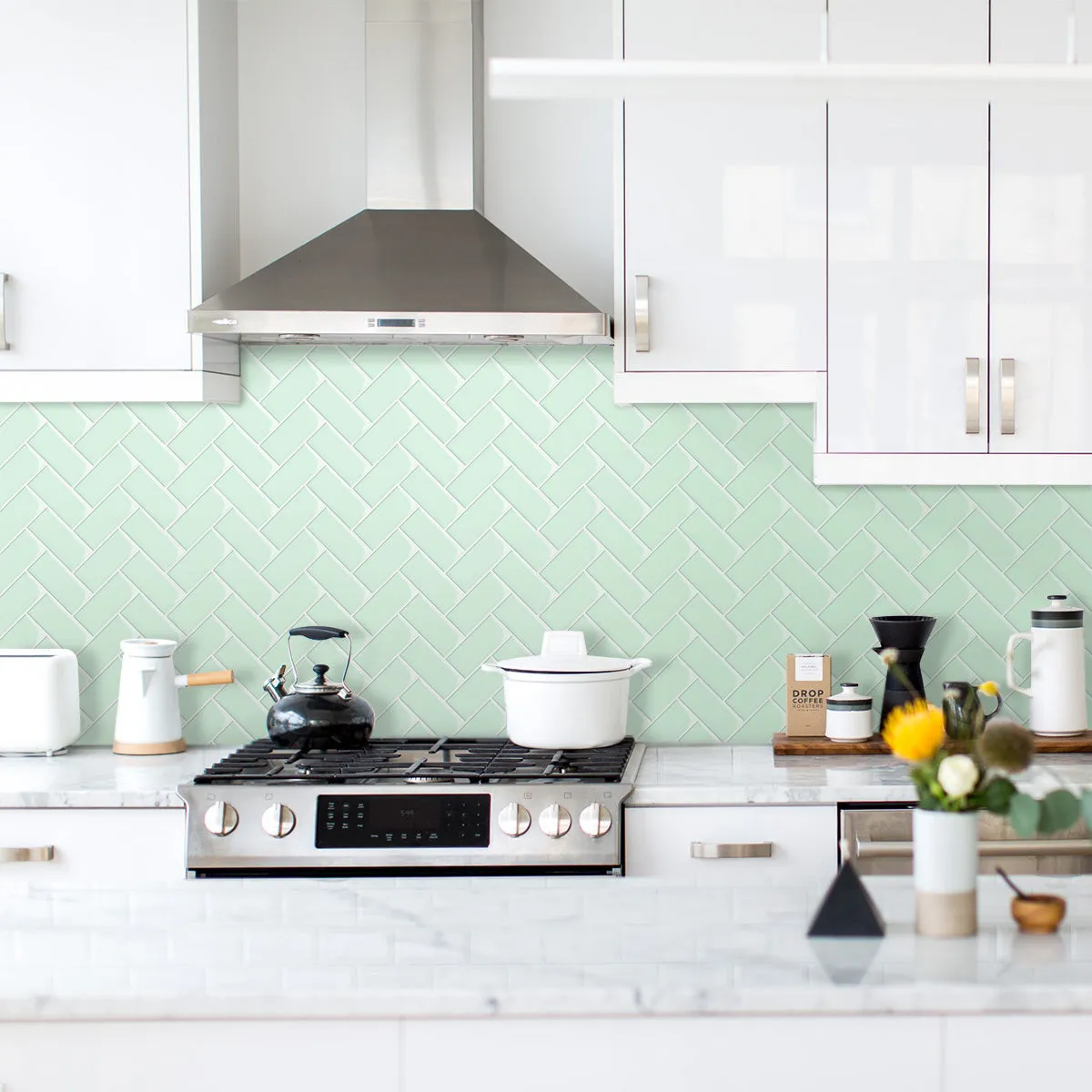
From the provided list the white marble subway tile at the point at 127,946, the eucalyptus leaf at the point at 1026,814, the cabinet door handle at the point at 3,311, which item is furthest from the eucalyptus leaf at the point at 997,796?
the cabinet door handle at the point at 3,311

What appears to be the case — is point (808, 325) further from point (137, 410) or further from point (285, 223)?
point (137, 410)

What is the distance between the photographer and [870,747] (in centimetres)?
308

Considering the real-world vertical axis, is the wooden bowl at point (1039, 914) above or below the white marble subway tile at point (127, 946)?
above

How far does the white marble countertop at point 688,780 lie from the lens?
2.78m

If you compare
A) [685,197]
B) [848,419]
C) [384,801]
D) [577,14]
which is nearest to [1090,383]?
[848,419]

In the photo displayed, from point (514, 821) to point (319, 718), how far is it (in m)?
0.60

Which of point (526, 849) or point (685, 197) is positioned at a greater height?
point (685, 197)

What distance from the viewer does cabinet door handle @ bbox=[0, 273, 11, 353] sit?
3.03 m

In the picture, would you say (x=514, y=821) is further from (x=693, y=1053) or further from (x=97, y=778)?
(x=693, y=1053)

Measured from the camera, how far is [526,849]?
107 inches

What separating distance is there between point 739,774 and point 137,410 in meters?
1.77

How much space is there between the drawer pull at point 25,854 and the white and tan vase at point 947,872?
6.33 feet

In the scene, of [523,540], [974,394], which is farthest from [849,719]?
[523,540]

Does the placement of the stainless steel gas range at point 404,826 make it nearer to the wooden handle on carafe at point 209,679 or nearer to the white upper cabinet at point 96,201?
the wooden handle on carafe at point 209,679
